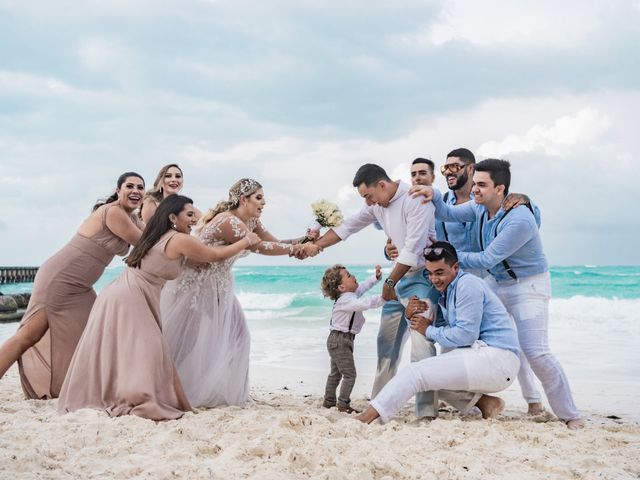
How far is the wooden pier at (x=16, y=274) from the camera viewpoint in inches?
1495

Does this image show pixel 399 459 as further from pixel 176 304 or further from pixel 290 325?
pixel 290 325

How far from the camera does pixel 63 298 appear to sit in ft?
20.1

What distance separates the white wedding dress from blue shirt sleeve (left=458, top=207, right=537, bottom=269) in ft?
6.73

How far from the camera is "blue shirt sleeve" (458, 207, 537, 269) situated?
17.2ft

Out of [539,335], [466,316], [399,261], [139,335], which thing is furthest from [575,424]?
[139,335]

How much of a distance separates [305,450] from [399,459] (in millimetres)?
586

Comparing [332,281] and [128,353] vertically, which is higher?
[332,281]

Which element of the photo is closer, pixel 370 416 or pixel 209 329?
pixel 370 416

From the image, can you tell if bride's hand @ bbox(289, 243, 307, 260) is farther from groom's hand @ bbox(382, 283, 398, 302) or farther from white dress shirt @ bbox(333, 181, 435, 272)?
groom's hand @ bbox(382, 283, 398, 302)

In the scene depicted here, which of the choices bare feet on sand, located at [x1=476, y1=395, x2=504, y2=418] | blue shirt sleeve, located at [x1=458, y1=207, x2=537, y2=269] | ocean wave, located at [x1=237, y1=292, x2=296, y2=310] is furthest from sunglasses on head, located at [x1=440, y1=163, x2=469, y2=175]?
ocean wave, located at [x1=237, y1=292, x2=296, y2=310]

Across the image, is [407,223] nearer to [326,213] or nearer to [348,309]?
[348,309]

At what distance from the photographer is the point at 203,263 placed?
231 inches

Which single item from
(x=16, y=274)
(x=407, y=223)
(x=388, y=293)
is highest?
(x=407, y=223)

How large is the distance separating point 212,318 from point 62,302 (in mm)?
1457
